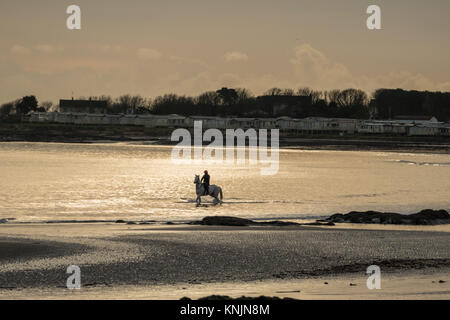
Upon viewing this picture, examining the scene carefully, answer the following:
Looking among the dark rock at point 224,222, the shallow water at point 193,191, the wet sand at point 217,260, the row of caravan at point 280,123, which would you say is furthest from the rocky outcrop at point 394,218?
the row of caravan at point 280,123

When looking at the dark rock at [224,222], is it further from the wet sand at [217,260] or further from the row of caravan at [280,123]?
the row of caravan at [280,123]

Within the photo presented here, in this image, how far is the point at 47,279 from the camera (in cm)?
1709

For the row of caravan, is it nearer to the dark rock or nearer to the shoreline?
the shoreline

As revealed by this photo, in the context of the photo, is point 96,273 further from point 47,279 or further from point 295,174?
point 295,174

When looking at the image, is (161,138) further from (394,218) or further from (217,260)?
(217,260)

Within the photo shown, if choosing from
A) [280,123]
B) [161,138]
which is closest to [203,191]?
[161,138]

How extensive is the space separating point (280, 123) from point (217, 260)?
163m

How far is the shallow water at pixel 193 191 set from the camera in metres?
34.5

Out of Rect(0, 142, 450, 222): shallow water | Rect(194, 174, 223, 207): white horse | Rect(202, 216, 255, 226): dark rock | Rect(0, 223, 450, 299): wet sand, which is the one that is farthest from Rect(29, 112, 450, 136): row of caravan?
Rect(0, 223, 450, 299): wet sand

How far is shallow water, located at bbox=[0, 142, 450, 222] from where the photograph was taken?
34.5 meters

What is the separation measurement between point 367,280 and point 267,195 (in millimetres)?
26613

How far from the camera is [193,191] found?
46656 mm

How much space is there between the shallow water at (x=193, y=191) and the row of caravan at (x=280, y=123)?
3919 inches
